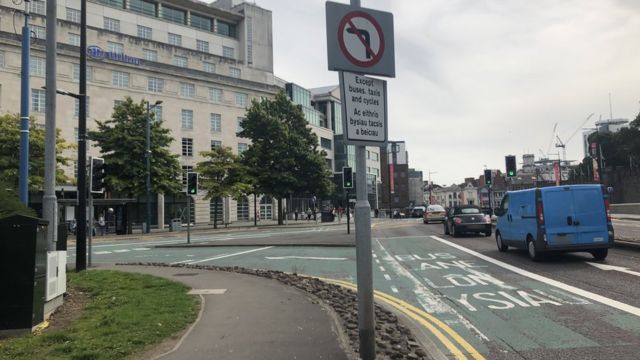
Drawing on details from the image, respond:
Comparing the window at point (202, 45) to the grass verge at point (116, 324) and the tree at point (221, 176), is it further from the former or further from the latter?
the grass verge at point (116, 324)

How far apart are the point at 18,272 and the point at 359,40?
16.5 feet

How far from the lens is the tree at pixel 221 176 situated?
44500mm

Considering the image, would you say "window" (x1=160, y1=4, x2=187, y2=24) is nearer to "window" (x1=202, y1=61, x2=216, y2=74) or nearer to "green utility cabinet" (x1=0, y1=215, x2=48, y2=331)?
"window" (x1=202, y1=61, x2=216, y2=74)

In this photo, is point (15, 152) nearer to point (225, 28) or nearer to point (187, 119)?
point (187, 119)

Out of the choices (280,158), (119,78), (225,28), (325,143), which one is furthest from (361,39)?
(325,143)

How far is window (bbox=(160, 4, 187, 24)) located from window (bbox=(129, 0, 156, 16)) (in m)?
1.18

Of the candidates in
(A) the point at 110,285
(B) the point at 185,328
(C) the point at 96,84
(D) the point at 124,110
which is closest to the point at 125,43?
(C) the point at 96,84

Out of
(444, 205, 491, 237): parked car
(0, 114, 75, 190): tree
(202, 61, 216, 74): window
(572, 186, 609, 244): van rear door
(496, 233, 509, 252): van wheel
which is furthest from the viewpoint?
(202, 61, 216, 74): window

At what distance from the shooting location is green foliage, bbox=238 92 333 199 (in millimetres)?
46875

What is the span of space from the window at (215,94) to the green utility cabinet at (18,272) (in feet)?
181

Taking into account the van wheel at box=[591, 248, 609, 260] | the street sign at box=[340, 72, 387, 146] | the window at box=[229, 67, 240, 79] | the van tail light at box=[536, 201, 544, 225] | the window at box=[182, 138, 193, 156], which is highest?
the window at box=[229, 67, 240, 79]

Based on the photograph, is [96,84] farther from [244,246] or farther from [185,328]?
[185,328]

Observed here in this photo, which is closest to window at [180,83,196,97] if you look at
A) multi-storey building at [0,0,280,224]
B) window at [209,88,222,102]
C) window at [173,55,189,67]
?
multi-storey building at [0,0,280,224]

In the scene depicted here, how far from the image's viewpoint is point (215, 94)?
60594 millimetres
